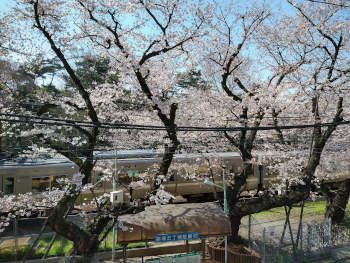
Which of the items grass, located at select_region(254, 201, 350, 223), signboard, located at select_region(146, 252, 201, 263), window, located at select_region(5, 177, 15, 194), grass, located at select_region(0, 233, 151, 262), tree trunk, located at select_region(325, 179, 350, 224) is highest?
window, located at select_region(5, 177, 15, 194)

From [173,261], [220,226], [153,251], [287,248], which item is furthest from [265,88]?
[153,251]

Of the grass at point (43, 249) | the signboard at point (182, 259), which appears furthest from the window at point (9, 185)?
the signboard at point (182, 259)

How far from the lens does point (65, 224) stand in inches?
263

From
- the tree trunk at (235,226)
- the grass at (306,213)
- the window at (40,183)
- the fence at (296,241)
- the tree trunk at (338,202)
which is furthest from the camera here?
the grass at (306,213)

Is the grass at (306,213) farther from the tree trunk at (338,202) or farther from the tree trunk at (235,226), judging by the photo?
the tree trunk at (235,226)

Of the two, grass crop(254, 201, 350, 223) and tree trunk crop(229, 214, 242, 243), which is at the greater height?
tree trunk crop(229, 214, 242, 243)

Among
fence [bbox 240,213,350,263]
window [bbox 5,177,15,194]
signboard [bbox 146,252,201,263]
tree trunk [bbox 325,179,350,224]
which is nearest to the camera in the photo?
signboard [bbox 146,252,201,263]

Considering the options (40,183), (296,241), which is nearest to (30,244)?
(40,183)

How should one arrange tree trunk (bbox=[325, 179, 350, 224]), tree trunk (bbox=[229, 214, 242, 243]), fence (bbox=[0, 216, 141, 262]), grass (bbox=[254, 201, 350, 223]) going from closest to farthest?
fence (bbox=[0, 216, 141, 262])
tree trunk (bbox=[229, 214, 242, 243])
tree trunk (bbox=[325, 179, 350, 224])
grass (bbox=[254, 201, 350, 223])

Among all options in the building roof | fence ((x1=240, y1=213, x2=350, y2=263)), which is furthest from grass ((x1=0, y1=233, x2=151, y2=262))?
fence ((x1=240, y1=213, x2=350, y2=263))

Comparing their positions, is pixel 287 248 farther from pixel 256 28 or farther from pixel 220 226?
pixel 256 28

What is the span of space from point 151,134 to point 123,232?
582 cm

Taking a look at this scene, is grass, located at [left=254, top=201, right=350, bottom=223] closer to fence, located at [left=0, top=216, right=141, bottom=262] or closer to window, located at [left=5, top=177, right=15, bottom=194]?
fence, located at [left=0, top=216, right=141, bottom=262]

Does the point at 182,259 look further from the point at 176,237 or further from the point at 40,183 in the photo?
the point at 40,183
